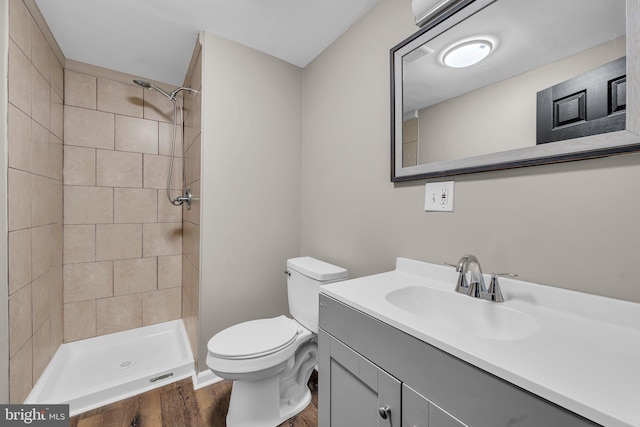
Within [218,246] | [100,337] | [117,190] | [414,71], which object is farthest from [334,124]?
[100,337]

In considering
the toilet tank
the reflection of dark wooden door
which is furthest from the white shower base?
the reflection of dark wooden door

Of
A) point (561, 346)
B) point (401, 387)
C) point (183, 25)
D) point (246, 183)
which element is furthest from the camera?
point (246, 183)

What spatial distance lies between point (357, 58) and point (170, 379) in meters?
2.31

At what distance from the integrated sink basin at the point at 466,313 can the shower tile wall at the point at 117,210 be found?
2.13 meters

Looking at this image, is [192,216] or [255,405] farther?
[192,216]

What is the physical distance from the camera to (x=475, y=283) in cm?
88

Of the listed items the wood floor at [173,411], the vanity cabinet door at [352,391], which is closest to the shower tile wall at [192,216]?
the wood floor at [173,411]

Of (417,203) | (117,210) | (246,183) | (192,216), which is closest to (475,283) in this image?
(417,203)

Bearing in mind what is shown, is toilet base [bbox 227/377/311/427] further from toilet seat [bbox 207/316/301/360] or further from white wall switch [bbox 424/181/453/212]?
Result: white wall switch [bbox 424/181/453/212]

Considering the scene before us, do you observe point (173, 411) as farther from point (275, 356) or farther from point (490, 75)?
point (490, 75)

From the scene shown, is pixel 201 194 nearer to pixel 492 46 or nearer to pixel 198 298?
pixel 198 298

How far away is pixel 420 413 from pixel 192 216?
1.81 meters

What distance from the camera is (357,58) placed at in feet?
4.95

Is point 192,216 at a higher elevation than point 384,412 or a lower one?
higher
